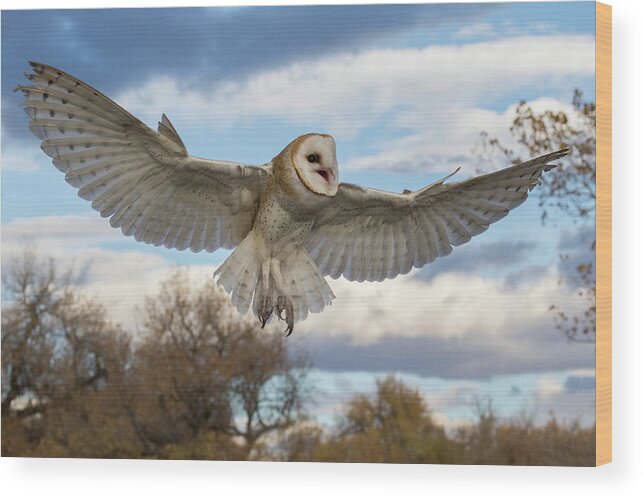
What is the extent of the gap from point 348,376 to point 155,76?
57.4 inches

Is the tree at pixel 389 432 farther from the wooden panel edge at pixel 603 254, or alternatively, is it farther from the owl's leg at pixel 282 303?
the wooden panel edge at pixel 603 254

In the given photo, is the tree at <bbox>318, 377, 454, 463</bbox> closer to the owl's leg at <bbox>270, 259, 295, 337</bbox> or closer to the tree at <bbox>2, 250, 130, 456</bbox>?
the owl's leg at <bbox>270, 259, 295, 337</bbox>

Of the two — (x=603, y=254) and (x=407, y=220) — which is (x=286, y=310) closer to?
(x=407, y=220)

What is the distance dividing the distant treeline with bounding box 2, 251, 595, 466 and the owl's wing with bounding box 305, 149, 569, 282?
1.43 feet

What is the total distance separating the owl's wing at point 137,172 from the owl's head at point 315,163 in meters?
0.13

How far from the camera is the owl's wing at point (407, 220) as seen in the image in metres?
5.38

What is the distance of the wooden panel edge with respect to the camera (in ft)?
17.4

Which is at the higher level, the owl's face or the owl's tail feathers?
the owl's face

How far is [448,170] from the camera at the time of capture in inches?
212

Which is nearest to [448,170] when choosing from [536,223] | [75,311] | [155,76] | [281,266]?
[536,223]

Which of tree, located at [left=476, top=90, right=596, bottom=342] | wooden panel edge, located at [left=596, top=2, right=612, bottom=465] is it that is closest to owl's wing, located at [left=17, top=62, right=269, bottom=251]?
tree, located at [left=476, top=90, right=596, bottom=342]

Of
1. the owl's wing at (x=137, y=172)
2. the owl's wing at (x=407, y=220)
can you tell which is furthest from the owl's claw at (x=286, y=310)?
the owl's wing at (x=137, y=172)

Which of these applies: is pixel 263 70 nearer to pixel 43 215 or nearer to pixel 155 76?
pixel 155 76

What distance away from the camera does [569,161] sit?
17.6 ft
